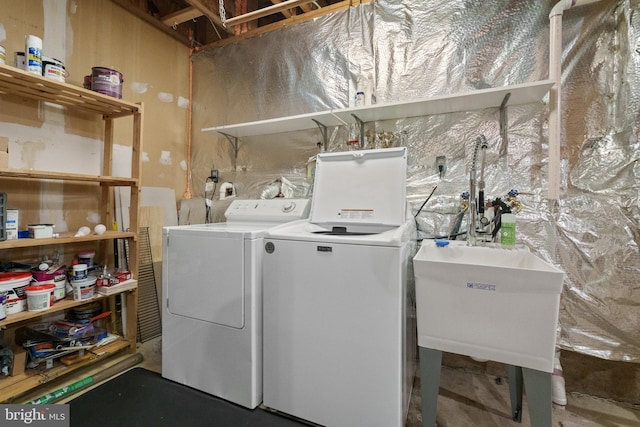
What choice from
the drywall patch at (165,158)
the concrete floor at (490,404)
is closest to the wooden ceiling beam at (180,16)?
the drywall patch at (165,158)

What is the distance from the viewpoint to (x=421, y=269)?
1.20m

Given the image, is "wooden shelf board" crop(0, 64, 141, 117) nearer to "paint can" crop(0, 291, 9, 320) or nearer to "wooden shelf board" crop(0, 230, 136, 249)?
"wooden shelf board" crop(0, 230, 136, 249)

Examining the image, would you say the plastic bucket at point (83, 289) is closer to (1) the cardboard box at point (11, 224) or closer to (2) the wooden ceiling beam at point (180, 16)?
(1) the cardboard box at point (11, 224)

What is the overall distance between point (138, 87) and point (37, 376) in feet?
6.95

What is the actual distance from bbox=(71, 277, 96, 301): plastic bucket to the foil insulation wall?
1.45 metres

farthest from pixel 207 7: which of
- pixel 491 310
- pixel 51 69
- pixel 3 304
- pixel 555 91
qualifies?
pixel 491 310

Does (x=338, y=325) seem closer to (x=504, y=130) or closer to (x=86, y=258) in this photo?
(x=504, y=130)

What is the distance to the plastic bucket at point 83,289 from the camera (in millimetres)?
1759

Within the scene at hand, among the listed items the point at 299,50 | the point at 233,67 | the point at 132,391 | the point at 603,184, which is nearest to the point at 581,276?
the point at 603,184

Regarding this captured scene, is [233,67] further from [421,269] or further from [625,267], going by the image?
[625,267]

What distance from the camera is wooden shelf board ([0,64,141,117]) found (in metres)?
1.48

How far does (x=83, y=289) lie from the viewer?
69.9 inches

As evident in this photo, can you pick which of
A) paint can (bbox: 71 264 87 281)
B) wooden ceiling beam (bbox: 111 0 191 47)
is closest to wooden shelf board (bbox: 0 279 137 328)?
paint can (bbox: 71 264 87 281)

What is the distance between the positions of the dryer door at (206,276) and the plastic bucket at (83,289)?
560 millimetres
